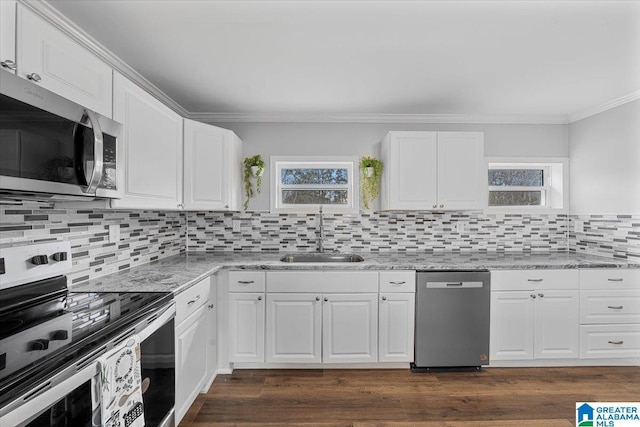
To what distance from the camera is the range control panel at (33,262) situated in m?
1.39

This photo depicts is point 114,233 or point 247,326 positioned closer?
point 114,233

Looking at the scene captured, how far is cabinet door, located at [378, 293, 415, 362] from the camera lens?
2.63m

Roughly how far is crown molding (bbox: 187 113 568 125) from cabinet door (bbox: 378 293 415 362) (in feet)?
5.75

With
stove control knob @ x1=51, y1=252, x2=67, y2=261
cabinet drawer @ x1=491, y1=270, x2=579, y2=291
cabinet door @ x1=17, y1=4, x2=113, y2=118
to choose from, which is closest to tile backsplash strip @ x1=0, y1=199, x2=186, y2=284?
stove control knob @ x1=51, y1=252, x2=67, y2=261

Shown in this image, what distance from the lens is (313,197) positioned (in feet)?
11.3

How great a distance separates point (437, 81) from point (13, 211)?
2.68 m

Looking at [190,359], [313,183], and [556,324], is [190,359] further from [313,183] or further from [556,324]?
[556,324]

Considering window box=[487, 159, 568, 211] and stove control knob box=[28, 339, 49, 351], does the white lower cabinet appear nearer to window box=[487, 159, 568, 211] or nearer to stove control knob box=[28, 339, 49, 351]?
window box=[487, 159, 568, 211]

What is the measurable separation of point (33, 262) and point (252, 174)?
6.56 feet

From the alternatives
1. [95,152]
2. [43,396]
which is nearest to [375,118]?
[95,152]

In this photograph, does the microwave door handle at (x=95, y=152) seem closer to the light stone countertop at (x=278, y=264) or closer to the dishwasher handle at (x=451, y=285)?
the light stone countertop at (x=278, y=264)

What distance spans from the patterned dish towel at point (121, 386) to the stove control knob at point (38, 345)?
17cm

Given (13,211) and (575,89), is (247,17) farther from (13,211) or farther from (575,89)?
(575,89)

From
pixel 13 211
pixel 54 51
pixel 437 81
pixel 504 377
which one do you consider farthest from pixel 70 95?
pixel 504 377
